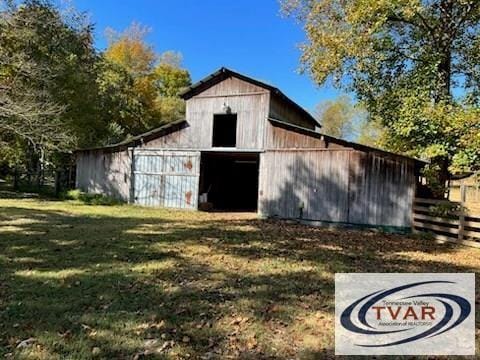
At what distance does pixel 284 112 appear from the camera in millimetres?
15797

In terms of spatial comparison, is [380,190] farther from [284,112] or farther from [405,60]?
[284,112]

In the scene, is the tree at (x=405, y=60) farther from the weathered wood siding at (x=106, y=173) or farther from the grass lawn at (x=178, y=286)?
the weathered wood siding at (x=106, y=173)

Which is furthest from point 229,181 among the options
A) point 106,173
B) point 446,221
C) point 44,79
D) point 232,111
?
point 446,221

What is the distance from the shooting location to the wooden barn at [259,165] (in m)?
12.2

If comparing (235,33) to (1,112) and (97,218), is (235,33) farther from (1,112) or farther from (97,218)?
(97,218)

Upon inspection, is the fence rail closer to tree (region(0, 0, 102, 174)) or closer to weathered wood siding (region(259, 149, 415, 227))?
weathered wood siding (region(259, 149, 415, 227))

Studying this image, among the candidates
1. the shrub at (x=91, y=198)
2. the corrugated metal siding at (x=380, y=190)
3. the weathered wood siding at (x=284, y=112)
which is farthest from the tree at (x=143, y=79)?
the corrugated metal siding at (x=380, y=190)

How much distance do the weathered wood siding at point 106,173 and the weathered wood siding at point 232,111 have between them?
88.1 inches

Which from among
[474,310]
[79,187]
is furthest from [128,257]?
[79,187]

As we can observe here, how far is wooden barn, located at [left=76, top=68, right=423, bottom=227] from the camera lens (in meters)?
12.2

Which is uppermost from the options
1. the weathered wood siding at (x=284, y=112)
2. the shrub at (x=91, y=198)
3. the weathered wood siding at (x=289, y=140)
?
the weathered wood siding at (x=284, y=112)

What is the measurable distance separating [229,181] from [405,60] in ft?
33.3

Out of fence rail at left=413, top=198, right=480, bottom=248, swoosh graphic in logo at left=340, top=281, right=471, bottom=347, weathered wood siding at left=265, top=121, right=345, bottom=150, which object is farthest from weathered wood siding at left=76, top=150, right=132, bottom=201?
swoosh graphic in logo at left=340, top=281, right=471, bottom=347

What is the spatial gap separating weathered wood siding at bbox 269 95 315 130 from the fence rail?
600 centimetres
